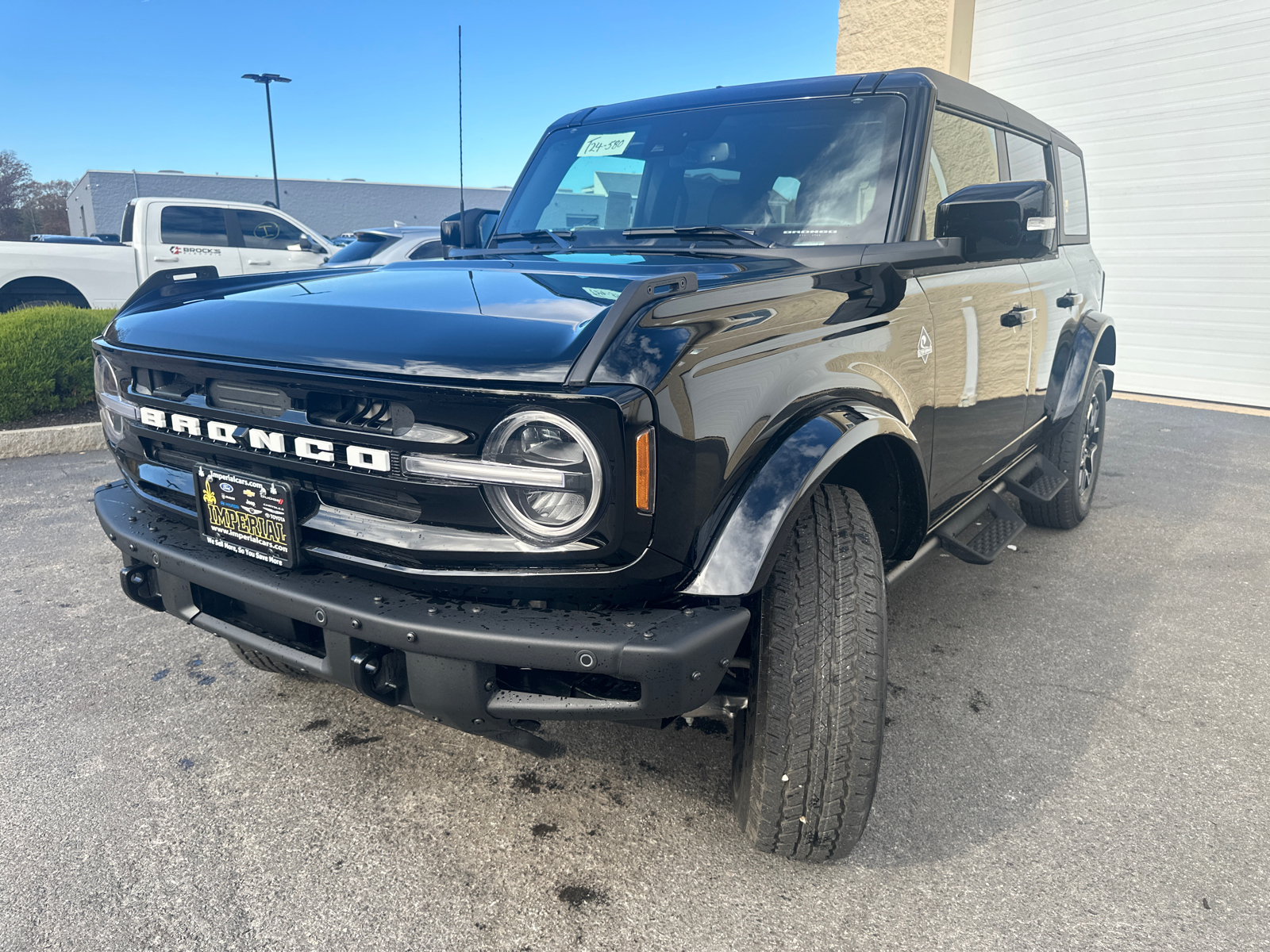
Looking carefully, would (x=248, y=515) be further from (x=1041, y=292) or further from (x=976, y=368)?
(x=1041, y=292)

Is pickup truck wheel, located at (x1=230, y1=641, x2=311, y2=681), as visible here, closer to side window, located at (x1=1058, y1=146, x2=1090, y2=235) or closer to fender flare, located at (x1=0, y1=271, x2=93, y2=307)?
side window, located at (x1=1058, y1=146, x2=1090, y2=235)

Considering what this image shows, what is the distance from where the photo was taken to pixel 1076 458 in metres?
4.24

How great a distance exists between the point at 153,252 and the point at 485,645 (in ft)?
35.5

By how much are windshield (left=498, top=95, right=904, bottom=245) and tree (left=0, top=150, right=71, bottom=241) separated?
62.5 meters

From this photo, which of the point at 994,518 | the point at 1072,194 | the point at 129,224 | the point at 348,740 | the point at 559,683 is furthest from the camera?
the point at 129,224

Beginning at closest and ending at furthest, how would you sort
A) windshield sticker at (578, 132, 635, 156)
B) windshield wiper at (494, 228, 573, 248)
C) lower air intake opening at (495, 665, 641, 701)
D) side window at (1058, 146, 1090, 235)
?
lower air intake opening at (495, 665, 641, 701)
windshield wiper at (494, 228, 573, 248)
windshield sticker at (578, 132, 635, 156)
side window at (1058, 146, 1090, 235)

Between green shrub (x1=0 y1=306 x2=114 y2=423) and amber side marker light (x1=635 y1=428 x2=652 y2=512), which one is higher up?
amber side marker light (x1=635 y1=428 x2=652 y2=512)

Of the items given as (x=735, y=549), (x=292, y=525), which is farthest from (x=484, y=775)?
(x=735, y=549)

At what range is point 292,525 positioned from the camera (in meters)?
1.85

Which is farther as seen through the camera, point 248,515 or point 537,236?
point 537,236

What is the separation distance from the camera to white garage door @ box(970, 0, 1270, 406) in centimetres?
840

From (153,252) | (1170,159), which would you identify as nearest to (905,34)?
(1170,159)

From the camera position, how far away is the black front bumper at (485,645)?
1.57 metres

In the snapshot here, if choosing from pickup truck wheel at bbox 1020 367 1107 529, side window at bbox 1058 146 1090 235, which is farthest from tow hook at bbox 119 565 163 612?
side window at bbox 1058 146 1090 235
